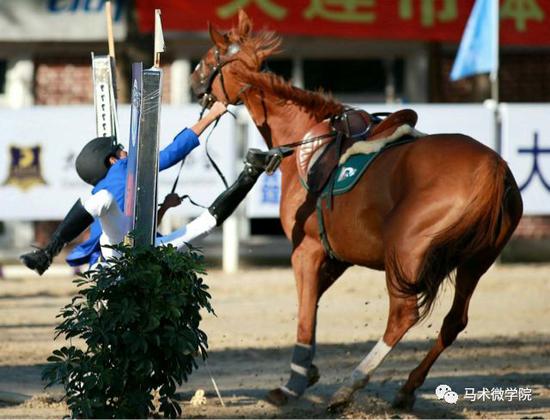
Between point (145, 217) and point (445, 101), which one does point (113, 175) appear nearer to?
point (145, 217)

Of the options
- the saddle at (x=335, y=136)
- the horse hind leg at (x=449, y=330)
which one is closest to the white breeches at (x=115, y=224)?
the saddle at (x=335, y=136)

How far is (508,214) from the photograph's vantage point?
6969mm

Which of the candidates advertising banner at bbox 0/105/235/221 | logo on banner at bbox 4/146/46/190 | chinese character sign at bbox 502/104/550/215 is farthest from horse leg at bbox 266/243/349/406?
chinese character sign at bbox 502/104/550/215

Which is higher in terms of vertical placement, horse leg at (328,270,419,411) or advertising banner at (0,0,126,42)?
advertising banner at (0,0,126,42)

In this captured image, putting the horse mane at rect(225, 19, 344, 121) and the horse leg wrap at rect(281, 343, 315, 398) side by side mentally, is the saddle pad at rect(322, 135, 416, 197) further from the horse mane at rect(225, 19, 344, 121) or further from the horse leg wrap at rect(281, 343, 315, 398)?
the horse leg wrap at rect(281, 343, 315, 398)

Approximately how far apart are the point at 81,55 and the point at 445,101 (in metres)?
5.32

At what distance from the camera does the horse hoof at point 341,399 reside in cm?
682

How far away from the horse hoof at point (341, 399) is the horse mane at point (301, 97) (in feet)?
6.26

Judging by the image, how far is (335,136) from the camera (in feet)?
25.1

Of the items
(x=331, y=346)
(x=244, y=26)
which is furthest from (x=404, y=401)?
(x=331, y=346)

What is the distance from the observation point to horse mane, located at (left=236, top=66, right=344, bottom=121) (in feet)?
25.8

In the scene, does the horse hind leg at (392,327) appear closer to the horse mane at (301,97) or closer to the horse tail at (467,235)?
the horse tail at (467,235)

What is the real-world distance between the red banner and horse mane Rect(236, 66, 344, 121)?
9.13 m

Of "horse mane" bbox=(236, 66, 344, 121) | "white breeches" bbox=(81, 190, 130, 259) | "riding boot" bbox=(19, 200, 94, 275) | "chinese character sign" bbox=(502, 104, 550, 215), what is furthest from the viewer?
"chinese character sign" bbox=(502, 104, 550, 215)
